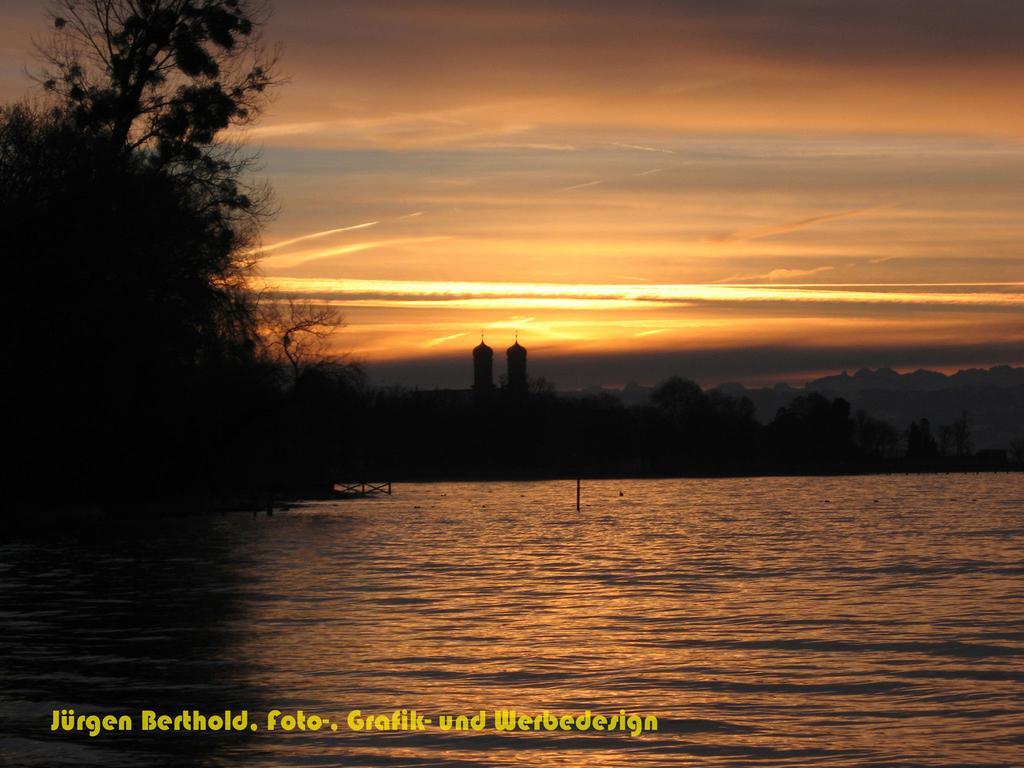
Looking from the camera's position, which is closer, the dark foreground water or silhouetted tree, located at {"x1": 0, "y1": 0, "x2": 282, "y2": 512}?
the dark foreground water

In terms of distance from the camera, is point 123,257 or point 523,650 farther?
point 123,257

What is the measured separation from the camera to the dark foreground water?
50.2 ft

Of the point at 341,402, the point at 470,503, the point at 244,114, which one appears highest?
the point at 244,114

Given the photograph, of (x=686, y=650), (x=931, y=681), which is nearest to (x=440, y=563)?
(x=686, y=650)

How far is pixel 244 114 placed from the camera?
55.2 meters

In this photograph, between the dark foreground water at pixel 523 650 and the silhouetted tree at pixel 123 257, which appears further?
the silhouetted tree at pixel 123 257

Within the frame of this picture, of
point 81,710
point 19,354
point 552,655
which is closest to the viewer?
point 81,710

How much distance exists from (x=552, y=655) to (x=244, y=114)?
3730 centimetres

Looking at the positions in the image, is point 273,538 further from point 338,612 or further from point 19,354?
point 338,612

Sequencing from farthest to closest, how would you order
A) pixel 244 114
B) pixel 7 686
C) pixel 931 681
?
pixel 244 114
pixel 931 681
pixel 7 686

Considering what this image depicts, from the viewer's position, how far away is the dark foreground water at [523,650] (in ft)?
50.2

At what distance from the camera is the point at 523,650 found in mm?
23281

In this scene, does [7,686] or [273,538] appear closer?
[7,686]

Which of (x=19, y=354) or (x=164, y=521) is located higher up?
(x=19, y=354)
